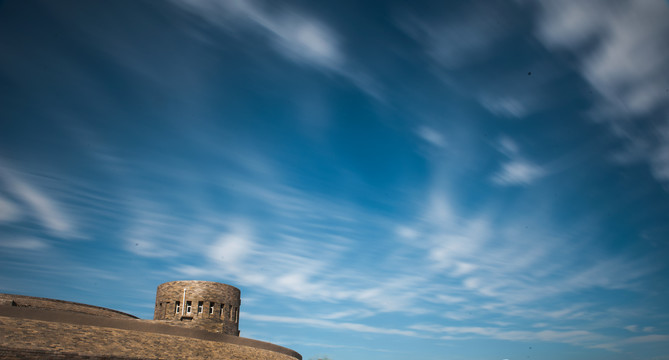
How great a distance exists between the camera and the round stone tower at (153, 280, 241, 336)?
112 feet

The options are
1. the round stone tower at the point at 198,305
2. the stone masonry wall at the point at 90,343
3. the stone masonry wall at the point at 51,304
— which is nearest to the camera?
the stone masonry wall at the point at 90,343

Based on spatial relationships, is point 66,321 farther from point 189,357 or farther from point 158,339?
point 189,357

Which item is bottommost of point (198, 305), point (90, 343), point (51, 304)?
point (90, 343)

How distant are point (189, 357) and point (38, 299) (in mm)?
12284

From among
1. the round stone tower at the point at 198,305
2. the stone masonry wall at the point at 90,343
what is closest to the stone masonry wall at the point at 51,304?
the round stone tower at the point at 198,305

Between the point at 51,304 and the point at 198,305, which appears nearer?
the point at 51,304

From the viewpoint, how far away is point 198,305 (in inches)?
1358

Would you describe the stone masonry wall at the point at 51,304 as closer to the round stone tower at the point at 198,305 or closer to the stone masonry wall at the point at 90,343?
the round stone tower at the point at 198,305

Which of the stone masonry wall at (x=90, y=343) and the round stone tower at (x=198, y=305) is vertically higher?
the round stone tower at (x=198, y=305)

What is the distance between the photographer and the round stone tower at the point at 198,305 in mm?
34062

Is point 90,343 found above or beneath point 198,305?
beneath

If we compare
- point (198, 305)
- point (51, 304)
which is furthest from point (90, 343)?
point (198, 305)

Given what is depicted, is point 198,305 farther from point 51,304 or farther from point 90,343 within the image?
point 90,343

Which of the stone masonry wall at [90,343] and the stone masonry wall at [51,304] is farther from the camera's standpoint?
the stone masonry wall at [51,304]
